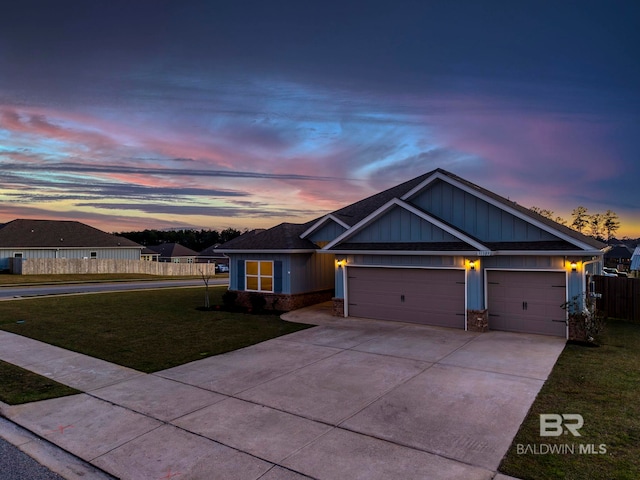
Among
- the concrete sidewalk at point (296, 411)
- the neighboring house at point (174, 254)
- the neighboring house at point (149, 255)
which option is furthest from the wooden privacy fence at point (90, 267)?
the concrete sidewalk at point (296, 411)

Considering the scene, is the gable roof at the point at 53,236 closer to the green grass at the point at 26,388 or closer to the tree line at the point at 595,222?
the green grass at the point at 26,388

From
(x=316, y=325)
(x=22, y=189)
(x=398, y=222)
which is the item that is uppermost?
(x=22, y=189)

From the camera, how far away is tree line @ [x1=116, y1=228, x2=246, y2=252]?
333 feet

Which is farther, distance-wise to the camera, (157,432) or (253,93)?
(253,93)

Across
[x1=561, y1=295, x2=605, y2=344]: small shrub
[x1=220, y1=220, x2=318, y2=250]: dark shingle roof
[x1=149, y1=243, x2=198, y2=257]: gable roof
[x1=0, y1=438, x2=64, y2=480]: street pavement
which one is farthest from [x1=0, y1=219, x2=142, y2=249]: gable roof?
[x1=561, y1=295, x2=605, y2=344]: small shrub

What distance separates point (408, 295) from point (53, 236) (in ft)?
134

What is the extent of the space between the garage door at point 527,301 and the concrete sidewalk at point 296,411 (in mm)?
1519

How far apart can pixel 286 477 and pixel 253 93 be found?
57.3ft

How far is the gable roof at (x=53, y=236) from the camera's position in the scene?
126ft

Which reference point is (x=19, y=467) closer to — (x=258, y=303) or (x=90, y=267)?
(x=258, y=303)

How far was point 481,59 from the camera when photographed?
16703 mm

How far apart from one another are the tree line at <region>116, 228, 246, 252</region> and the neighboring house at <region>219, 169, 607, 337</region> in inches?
3423

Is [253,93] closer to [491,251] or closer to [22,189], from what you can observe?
[491,251]

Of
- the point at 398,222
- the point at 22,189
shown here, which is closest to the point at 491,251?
the point at 398,222
